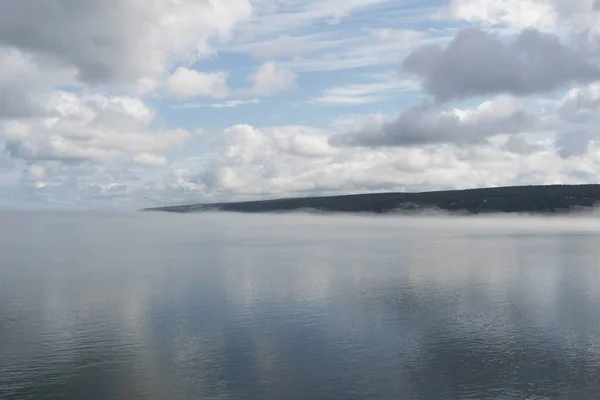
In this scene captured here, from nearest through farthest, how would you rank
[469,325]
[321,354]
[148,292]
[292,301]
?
[321,354], [469,325], [292,301], [148,292]

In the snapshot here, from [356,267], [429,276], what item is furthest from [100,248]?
[429,276]

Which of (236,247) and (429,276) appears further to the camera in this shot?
(236,247)

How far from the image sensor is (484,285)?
51469mm

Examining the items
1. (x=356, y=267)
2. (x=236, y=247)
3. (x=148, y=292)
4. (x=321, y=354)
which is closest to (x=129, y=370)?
(x=321, y=354)

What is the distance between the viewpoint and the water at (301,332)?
84.3 ft

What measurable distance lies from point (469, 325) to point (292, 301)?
13.5 meters

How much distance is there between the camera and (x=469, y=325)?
35.7 meters

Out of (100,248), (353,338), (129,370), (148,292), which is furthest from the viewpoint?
(100,248)

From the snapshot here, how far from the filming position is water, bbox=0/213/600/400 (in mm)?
25703

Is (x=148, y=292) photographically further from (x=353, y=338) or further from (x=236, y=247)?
(x=236, y=247)

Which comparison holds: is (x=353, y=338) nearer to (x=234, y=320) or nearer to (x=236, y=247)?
(x=234, y=320)

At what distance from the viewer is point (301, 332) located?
34.3 meters

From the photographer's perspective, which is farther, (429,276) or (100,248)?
(100,248)

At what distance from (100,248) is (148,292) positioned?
170ft
